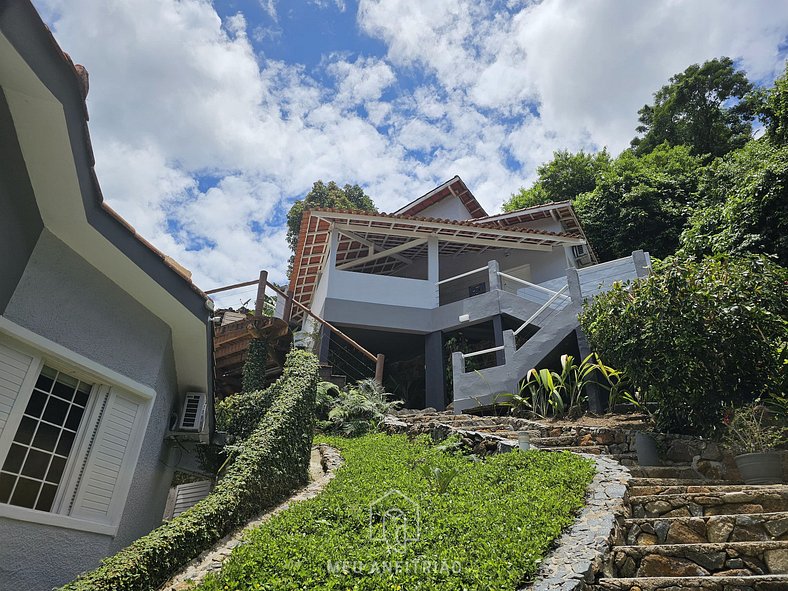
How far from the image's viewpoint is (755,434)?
6684 mm

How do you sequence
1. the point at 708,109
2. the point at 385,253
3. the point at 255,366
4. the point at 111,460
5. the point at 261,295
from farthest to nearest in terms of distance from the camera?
the point at 708,109
the point at 385,253
the point at 261,295
the point at 255,366
the point at 111,460

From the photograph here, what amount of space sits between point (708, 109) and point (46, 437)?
1267 inches

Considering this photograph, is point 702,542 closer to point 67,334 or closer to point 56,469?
point 56,469

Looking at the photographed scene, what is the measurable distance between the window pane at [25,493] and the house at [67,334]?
0.7 inches

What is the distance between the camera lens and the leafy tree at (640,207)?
21.8 m

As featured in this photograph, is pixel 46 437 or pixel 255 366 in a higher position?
pixel 255 366

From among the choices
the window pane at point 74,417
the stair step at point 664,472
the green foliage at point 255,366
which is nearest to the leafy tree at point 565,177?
the green foliage at point 255,366

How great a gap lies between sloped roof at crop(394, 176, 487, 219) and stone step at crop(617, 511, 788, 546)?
1537cm

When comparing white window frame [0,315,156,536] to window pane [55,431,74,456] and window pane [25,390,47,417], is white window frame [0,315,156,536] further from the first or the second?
window pane [25,390,47,417]

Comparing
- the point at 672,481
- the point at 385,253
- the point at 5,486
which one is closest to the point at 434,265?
the point at 385,253

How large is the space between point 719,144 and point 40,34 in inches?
1217

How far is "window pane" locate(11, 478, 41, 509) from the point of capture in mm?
A: 4750

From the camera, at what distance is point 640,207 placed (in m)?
22.3

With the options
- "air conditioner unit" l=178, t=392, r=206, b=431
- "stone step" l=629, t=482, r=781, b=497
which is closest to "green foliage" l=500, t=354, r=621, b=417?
"stone step" l=629, t=482, r=781, b=497
